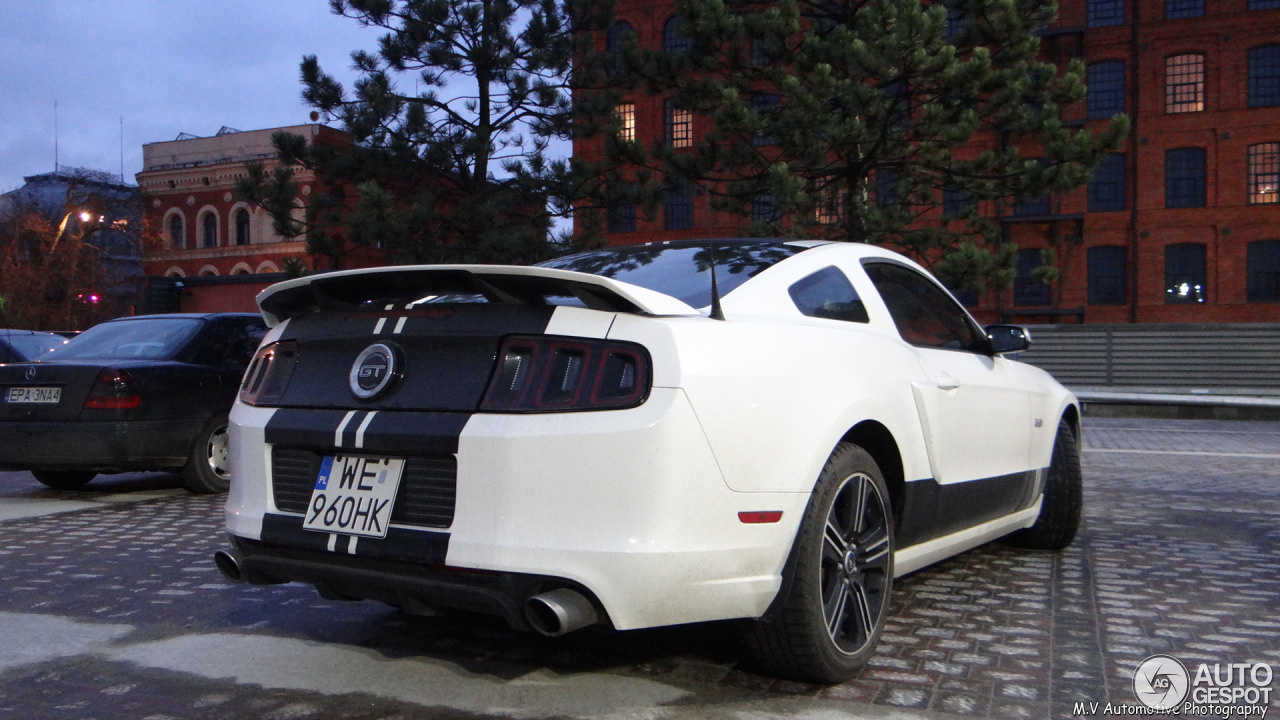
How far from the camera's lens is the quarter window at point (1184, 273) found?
3822cm

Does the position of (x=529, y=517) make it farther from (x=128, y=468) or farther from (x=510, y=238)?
(x=510, y=238)

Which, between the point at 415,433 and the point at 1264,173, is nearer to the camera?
the point at 415,433

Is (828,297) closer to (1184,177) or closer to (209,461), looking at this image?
(209,461)

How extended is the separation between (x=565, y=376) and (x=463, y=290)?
1.63 feet

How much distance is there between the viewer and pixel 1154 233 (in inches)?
1517

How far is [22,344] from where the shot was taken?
1313 centimetres

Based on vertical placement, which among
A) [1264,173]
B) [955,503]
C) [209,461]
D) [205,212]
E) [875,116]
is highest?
[205,212]

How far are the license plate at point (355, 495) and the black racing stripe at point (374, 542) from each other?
0.9 inches

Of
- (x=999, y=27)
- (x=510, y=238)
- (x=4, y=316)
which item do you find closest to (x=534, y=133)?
(x=510, y=238)

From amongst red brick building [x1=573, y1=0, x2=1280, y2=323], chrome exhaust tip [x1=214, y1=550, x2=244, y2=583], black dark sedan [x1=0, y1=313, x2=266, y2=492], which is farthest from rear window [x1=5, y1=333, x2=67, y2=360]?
red brick building [x1=573, y1=0, x2=1280, y2=323]

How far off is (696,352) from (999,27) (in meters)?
21.5

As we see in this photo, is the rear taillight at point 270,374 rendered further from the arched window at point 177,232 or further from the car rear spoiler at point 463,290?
the arched window at point 177,232

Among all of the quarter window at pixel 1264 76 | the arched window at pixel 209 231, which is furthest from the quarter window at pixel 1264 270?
the arched window at pixel 209 231
